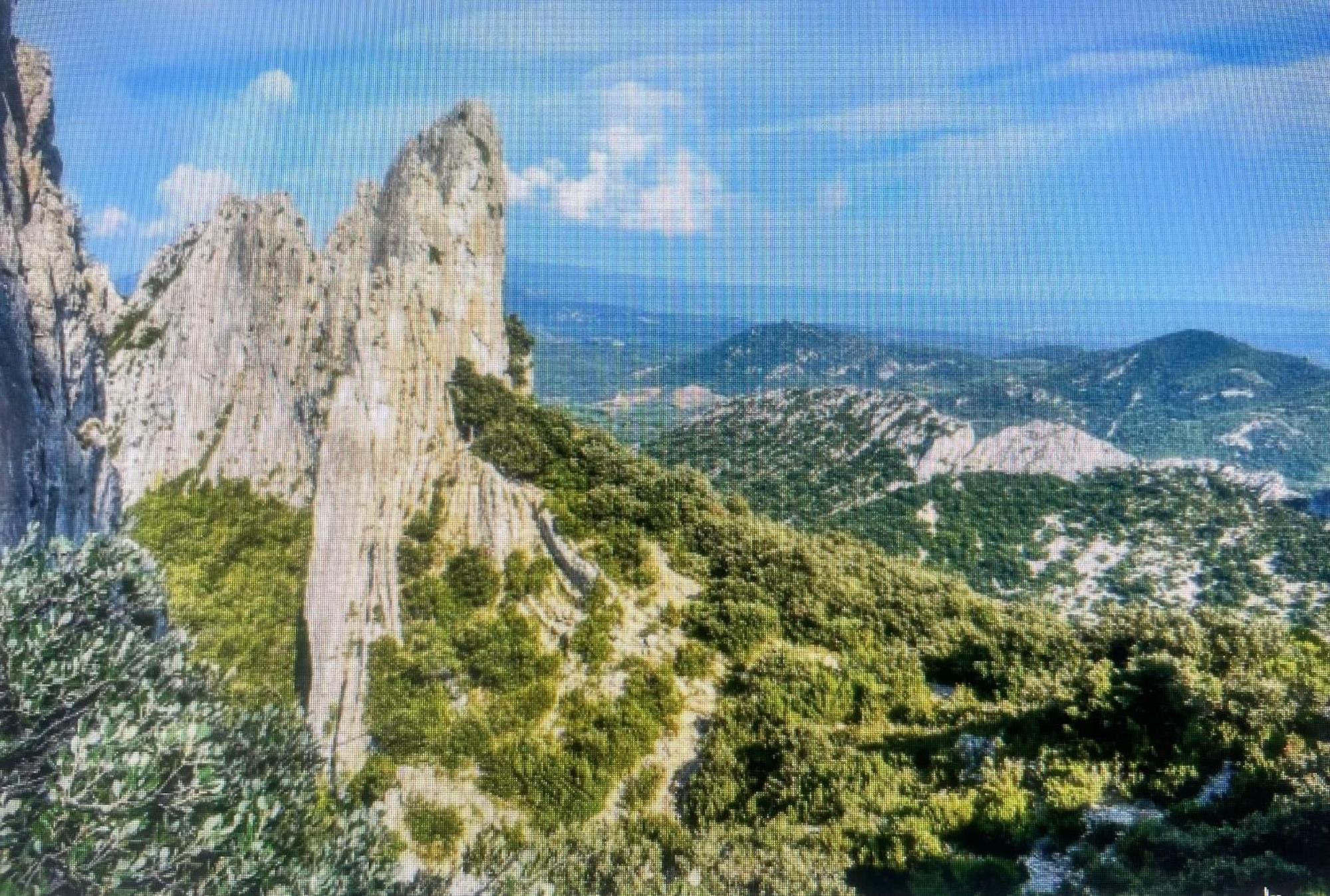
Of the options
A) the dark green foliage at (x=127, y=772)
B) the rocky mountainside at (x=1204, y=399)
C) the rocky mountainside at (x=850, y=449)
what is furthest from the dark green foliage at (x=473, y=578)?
the rocky mountainside at (x=1204, y=399)

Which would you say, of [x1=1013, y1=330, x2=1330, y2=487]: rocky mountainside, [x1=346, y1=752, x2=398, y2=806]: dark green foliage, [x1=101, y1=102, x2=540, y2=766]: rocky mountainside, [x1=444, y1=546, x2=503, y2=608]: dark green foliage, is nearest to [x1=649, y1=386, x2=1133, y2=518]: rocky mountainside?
[x1=1013, y1=330, x2=1330, y2=487]: rocky mountainside

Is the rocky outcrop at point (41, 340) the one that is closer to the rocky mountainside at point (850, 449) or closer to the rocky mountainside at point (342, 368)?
the rocky mountainside at point (342, 368)

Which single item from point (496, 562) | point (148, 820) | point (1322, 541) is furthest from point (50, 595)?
point (1322, 541)

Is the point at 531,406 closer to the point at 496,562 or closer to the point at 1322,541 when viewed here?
the point at 496,562

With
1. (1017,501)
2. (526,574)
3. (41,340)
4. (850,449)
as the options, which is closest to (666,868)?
(526,574)

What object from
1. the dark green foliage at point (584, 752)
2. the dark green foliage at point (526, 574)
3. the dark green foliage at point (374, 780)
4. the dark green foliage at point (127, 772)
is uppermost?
the dark green foliage at point (127, 772)

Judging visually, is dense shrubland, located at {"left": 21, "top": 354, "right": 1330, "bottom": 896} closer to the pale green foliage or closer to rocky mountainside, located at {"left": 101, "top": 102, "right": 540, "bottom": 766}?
the pale green foliage
